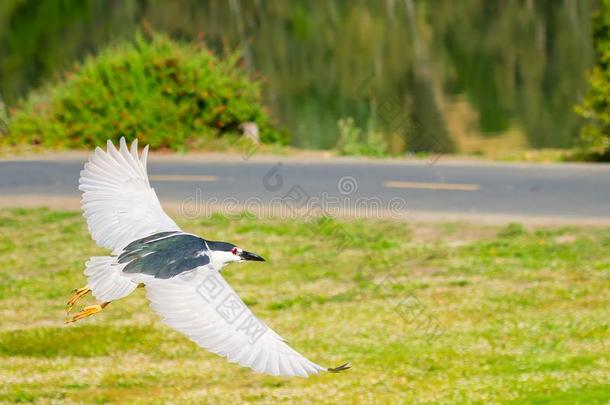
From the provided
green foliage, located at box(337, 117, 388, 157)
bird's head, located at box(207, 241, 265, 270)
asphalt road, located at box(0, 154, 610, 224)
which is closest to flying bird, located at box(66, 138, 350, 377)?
bird's head, located at box(207, 241, 265, 270)

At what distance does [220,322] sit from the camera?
6066mm

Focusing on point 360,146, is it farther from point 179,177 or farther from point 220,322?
point 220,322

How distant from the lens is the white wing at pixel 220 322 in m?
5.68

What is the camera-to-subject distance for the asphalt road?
17406 mm

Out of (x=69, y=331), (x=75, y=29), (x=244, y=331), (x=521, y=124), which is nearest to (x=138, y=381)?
(x=69, y=331)

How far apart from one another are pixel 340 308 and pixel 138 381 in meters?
2.87

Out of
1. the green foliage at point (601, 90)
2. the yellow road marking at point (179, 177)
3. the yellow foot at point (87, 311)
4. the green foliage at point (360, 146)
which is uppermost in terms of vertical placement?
the yellow foot at point (87, 311)

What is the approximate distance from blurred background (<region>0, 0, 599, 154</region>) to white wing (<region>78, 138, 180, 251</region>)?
16172 millimetres

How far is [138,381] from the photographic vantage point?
34.1 ft

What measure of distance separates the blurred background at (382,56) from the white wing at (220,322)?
58.1 feet

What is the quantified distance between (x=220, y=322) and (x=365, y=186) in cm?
1309

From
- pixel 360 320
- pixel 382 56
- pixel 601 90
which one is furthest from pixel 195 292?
pixel 382 56

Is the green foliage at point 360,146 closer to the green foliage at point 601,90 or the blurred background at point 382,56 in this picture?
the blurred background at point 382,56

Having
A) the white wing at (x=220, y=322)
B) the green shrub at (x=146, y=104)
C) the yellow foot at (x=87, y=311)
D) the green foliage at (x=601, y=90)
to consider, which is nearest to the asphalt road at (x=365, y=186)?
the green foliage at (x=601, y=90)
